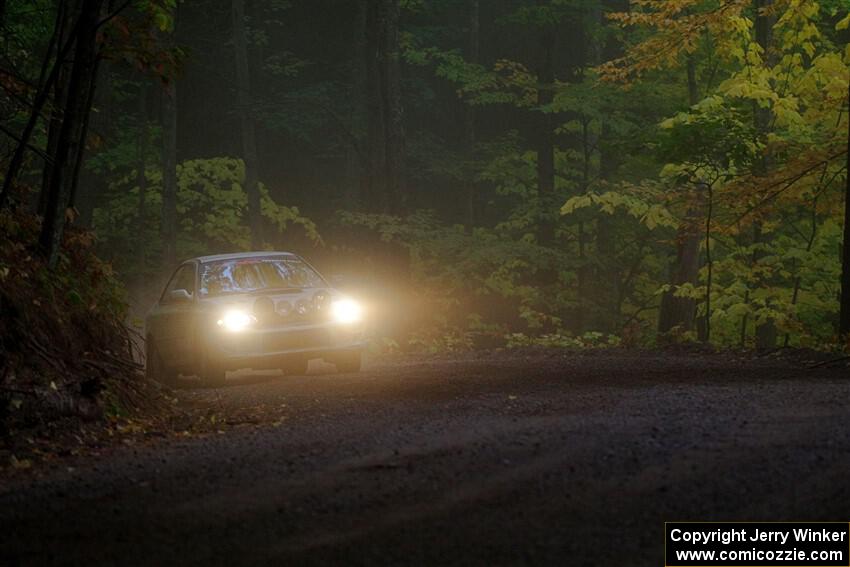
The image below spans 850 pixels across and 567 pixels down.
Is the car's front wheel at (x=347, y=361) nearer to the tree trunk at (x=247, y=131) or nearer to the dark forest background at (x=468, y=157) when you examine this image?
the dark forest background at (x=468, y=157)

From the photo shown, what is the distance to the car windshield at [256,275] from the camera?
14.5 metres

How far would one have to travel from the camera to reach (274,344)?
13.7m

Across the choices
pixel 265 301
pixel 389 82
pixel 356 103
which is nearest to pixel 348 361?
pixel 265 301

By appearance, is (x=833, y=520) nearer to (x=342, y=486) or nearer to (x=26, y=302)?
(x=342, y=486)

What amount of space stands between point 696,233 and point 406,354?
5897 millimetres

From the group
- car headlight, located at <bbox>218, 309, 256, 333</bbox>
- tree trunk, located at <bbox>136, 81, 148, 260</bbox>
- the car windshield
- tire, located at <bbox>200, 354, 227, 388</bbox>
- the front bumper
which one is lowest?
tire, located at <bbox>200, 354, 227, 388</bbox>

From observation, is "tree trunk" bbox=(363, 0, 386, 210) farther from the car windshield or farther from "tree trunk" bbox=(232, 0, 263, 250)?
the car windshield

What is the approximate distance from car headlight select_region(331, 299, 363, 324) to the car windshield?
580 mm

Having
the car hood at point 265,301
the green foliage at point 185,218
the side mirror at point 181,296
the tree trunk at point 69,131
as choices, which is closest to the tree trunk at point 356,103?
the green foliage at point 185,218

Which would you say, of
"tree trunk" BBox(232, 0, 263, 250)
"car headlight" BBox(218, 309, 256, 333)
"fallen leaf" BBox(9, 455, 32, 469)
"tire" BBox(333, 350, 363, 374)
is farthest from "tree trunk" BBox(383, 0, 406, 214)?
"fallen leaf" BBox(9, 455, 32, 469)

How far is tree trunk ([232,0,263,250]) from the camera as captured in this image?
32.6m

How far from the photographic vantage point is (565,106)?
90.7 ft

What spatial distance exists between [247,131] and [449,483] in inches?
1112

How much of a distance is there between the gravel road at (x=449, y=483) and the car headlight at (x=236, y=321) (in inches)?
130
